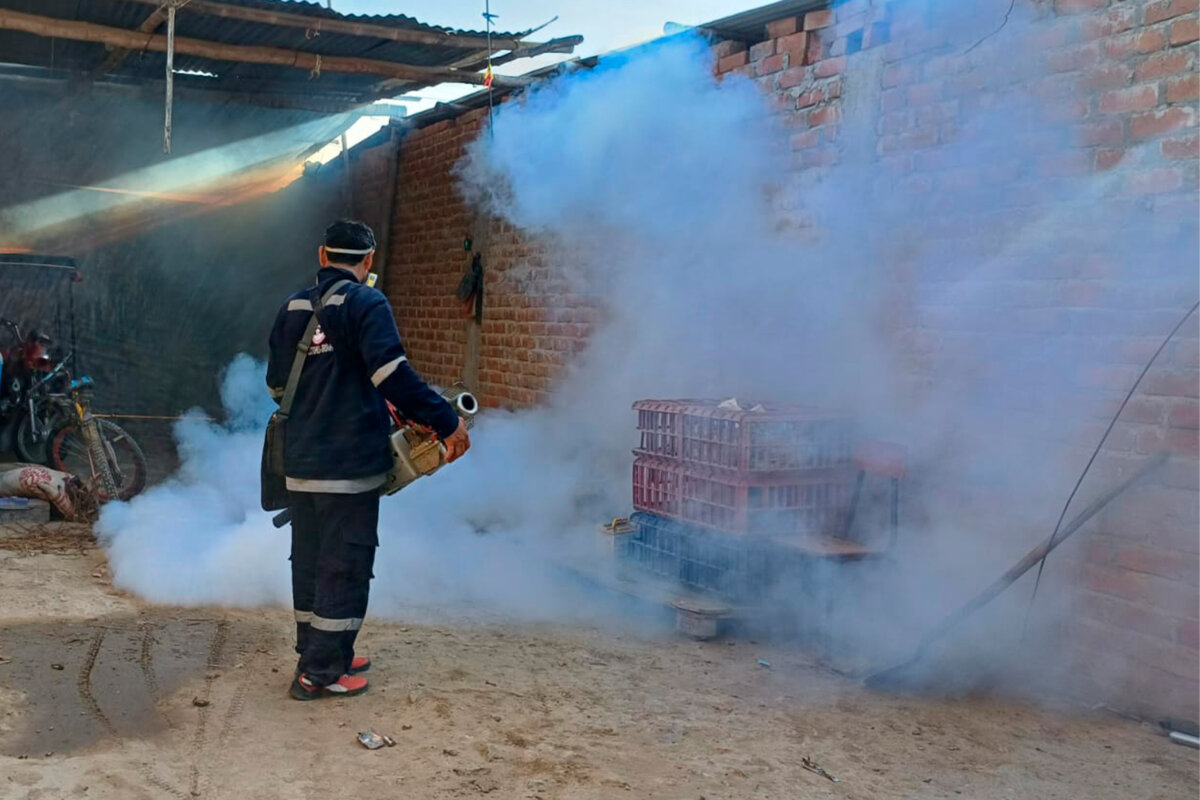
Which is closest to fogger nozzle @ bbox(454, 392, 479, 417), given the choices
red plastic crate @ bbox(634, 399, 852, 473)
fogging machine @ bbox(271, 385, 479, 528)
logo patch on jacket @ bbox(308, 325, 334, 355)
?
fogging machine @ bbox(271, 385, 479, 528)

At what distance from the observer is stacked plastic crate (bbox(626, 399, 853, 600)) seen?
4793 mm

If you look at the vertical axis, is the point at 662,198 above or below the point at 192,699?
above

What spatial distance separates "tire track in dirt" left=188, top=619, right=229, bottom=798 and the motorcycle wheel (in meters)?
4.09

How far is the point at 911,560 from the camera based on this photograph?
4.89 metres

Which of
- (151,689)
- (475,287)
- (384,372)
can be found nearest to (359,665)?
(151,689)

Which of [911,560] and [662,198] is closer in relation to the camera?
[911,560]

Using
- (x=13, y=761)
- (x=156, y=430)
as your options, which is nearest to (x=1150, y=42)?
(x=13, y=761)

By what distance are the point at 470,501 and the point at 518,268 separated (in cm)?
208

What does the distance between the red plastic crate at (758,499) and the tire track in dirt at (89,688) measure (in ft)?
8.99

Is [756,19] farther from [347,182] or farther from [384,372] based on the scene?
[347,182]

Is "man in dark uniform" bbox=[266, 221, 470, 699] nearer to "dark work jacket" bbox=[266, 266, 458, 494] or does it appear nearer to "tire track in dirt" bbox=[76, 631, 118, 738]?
"dark work jacket" bbox=[266, 266, 458, 494]

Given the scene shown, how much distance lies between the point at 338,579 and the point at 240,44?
571cm

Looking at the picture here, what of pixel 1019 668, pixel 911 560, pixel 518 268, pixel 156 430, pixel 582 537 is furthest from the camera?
pixel 156 430

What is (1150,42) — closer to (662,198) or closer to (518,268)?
(662,198)
